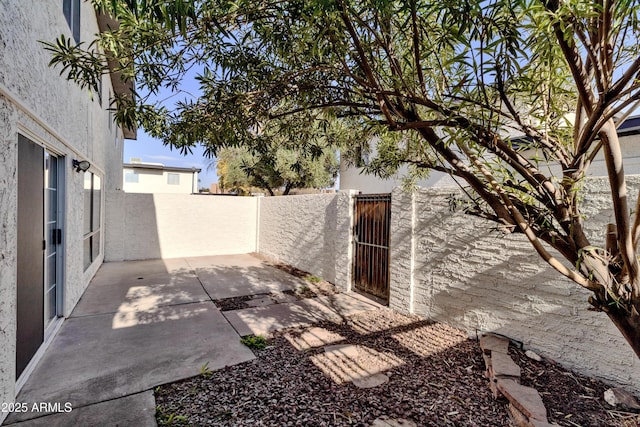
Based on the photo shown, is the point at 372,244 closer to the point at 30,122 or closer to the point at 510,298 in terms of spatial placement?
the point at 510,298

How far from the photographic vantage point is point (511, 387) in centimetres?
281

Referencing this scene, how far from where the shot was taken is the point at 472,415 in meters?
2.65

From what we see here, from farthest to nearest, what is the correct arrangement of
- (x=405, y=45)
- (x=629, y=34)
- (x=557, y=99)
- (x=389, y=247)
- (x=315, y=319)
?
1. (x=389, y=247)
2. (x=315, y=319)
3. (x=405, y=45)
4. (x=557, y=99)
5. (x=629, y=34)

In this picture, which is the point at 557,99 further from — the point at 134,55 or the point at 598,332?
the point at 134,55

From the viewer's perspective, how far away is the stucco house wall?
2.47 meters

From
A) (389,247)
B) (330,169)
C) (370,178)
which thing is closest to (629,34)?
(389,247)

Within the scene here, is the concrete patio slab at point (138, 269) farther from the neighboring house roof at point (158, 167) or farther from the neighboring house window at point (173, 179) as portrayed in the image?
the neighboring house window at point (173, 179)

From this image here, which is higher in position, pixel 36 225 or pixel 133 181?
pixel 133 181

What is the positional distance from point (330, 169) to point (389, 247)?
9.71m

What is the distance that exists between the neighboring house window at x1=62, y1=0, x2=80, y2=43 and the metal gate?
5510 millimetres

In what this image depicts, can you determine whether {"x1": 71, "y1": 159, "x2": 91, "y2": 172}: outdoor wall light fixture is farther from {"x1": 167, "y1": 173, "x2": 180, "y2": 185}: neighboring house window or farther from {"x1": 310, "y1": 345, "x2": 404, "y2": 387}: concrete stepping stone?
{"x1": 167, "y1": 173, "x2": 180, "y2": 185}: neighboring house window

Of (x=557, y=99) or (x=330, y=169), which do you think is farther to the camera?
(x=330, y=169)

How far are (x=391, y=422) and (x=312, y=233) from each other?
585 cm

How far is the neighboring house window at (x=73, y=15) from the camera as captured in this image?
4375 mm
